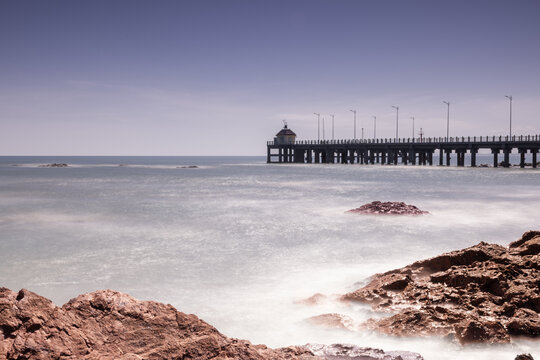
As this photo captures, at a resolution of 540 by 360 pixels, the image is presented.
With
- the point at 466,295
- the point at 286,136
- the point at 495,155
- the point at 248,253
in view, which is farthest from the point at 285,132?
the point at 466,295

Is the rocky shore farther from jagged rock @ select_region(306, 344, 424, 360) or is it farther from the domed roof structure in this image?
the domed roof structure

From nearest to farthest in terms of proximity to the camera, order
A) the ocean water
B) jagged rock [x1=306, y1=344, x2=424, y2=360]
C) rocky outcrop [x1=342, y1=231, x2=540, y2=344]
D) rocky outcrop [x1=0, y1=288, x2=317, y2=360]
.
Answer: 1. rocky outcrop [x1=0, y1=288, x2=317, y2=360]
2. jagged rock [x1=306, y1=344, x2=424, y2=360]
3. rocky outcrop [x1=342, y1=231, x2=540, y2=344]
4. the ocean water

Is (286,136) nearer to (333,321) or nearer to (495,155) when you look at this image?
(495,155)

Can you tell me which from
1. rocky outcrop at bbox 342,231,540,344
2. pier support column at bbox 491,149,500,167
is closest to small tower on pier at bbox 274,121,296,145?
pier support column at bbox 491,149,500,167

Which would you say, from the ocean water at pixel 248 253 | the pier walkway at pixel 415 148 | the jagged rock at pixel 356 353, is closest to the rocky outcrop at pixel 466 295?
the ocean water at pixel 248 253

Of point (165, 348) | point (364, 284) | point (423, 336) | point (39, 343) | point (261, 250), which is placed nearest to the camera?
point (39, 343)

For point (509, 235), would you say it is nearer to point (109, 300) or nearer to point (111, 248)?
point (111, 248)

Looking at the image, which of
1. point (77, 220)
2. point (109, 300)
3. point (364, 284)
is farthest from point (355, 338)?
point (77, 220)

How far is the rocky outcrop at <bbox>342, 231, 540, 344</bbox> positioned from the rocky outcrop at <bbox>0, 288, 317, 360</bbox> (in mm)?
2643

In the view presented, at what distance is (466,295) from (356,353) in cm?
307

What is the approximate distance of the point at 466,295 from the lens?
23.7 ft

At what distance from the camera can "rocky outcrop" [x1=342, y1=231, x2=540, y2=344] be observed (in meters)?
6.18

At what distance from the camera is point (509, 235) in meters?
15.9

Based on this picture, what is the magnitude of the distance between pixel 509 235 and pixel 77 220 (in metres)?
17.5
